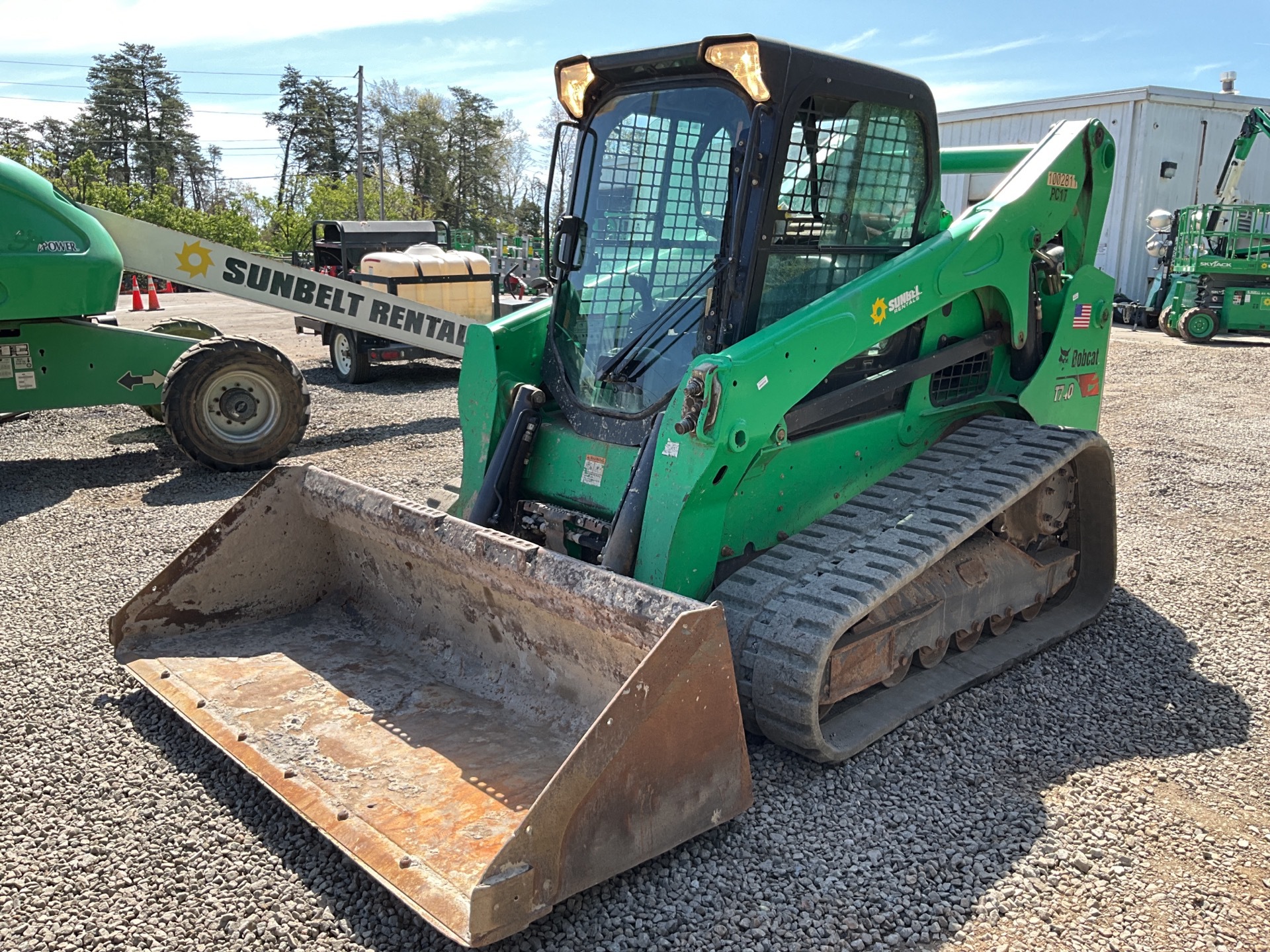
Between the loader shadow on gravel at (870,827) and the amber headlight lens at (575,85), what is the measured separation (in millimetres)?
2552

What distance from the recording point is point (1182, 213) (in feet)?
57.1

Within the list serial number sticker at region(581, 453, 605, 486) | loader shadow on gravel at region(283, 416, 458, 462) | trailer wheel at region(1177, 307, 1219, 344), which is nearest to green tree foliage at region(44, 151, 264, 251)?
loader shadow on gravel at region(283, 416, 458, 462)

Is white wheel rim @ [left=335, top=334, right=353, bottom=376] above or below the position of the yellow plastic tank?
below

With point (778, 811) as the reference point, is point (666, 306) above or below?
above

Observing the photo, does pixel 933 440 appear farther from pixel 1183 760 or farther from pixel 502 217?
pixel 502 217

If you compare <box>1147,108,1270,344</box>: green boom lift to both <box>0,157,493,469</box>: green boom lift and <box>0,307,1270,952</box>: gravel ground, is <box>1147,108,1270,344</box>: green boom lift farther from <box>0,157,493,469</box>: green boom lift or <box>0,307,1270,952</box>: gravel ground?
<box>0,157,493,469</box>: green boom lift

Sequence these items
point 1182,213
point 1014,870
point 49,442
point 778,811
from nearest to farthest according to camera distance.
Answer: point 1014,870 → point 778,811 → point 49,442 → point 1182,213

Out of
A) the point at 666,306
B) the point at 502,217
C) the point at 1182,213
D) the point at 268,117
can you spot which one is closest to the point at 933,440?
the point at 666,306

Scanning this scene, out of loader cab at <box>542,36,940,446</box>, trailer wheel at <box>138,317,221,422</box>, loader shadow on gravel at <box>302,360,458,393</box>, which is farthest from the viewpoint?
loader shadow on gravel at <box>302,360,458,393</box>

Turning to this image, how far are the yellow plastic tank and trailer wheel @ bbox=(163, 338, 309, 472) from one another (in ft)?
14.1

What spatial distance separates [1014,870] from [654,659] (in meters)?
1.24

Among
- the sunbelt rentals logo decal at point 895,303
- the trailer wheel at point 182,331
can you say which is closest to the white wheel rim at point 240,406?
the trailer wheel at point 182,331

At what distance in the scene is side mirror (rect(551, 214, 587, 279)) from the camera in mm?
4434

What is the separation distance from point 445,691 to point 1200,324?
1625 centimetres
